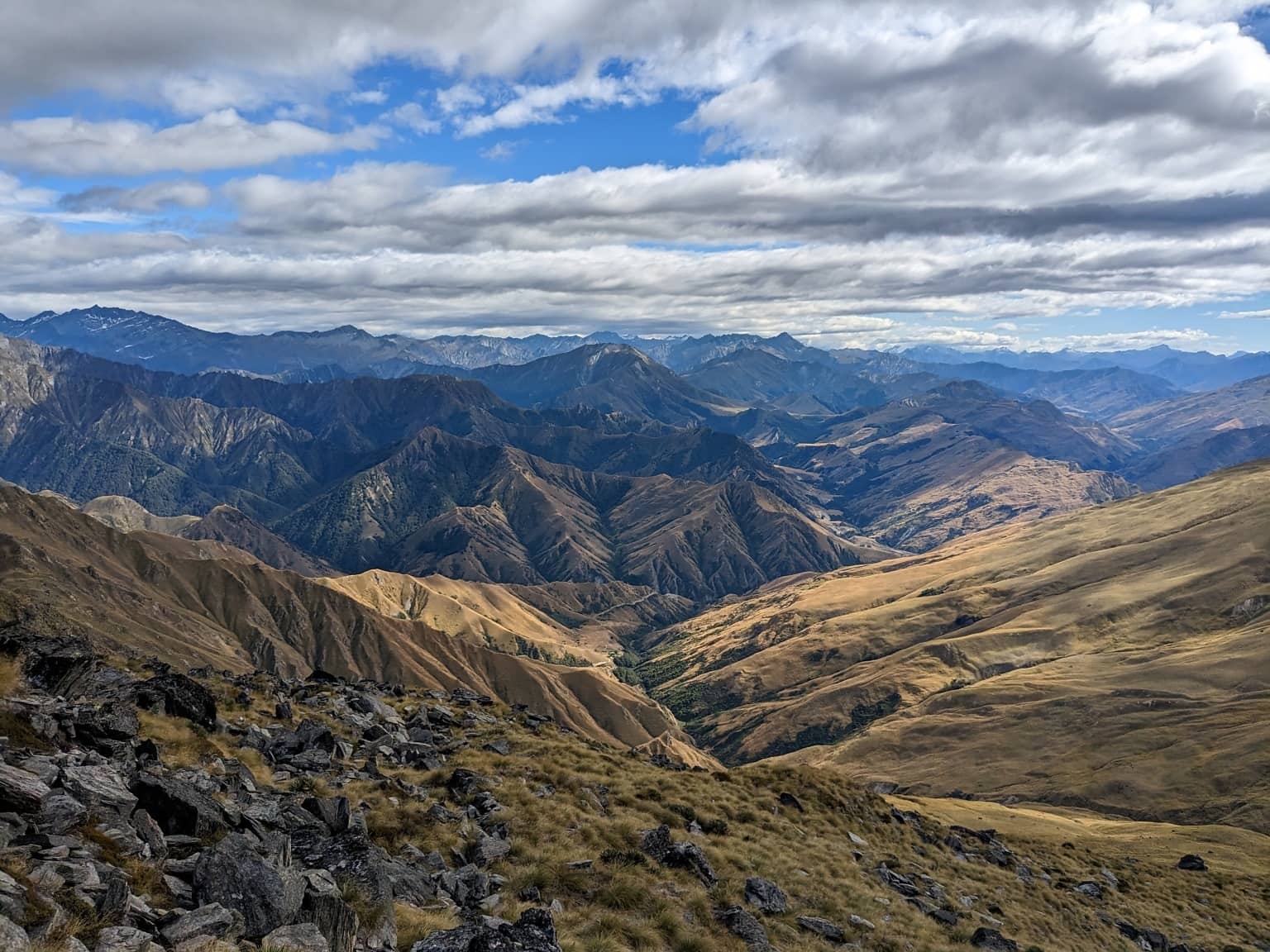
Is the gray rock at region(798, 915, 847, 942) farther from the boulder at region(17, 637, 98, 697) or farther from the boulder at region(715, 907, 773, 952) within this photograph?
the boulder at region(17, 637, 98, 697)

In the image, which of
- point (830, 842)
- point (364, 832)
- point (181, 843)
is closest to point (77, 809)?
point (181, 843)

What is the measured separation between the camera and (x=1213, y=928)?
4772cm

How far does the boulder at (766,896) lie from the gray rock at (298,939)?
17.0m

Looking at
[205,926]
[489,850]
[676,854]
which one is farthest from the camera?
[676,854]

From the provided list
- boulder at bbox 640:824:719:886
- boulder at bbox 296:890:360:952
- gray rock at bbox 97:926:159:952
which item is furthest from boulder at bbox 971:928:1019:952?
gray rock at bbox 97:926:159:952

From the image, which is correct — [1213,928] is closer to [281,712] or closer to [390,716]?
[390,716]

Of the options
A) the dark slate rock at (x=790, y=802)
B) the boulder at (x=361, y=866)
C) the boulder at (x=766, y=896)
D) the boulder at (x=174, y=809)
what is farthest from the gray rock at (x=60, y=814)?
the dark slate rock at (x=790, y=802)

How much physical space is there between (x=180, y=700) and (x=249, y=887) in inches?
721

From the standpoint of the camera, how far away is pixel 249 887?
15953 millimetres

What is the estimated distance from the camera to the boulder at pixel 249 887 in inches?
608

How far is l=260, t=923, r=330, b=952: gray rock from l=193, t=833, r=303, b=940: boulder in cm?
40

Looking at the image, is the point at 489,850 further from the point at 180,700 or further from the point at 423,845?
the point at 180,700

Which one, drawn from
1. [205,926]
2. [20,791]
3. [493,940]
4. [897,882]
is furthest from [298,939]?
[897,882]

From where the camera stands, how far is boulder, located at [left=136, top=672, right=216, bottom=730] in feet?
99.0
